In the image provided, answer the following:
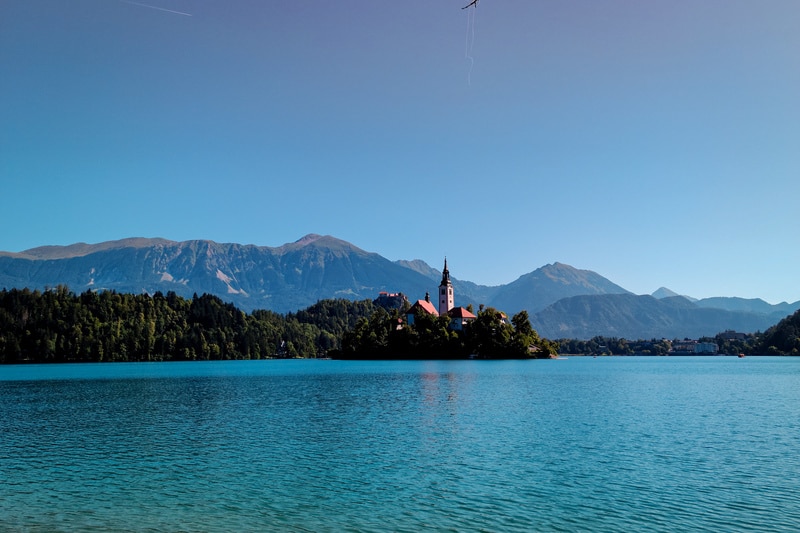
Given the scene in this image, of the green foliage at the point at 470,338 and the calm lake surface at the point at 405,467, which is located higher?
the green foliage at the point at 470,338

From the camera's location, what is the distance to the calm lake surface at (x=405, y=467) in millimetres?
22141

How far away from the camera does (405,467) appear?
30.2 meters

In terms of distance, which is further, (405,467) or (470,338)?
(470,338)

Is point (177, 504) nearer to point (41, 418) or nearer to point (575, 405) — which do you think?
point (41, 418)

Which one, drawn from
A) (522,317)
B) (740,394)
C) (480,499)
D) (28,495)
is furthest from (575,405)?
(522,317)

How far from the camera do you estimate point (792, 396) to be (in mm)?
66562

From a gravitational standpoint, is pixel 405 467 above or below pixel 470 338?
below

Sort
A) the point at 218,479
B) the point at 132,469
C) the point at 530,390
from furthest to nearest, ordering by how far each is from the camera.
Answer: the point at 530,390 < the point at 132,469 < the point at 218,479

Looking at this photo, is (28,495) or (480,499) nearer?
(480,499)

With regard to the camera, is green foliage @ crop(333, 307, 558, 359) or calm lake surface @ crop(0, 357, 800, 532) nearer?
calm lake surface @ crop(0, 357, 800, 532)

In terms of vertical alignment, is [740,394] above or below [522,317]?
below

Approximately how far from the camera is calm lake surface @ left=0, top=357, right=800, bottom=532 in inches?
872

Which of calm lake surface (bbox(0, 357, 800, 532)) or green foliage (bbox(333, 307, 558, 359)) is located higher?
green foliage (bbox(333, 307, 558, 359))

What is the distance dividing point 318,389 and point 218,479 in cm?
5241
